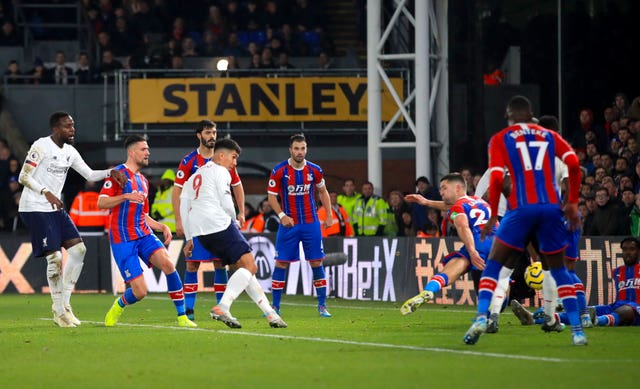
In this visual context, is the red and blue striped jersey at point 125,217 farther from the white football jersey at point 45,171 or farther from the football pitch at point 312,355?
the football pitch at point 312,355

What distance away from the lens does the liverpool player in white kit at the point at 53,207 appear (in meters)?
14.1

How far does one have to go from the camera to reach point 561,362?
32.6ft

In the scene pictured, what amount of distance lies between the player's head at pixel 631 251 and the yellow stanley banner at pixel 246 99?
13807mm

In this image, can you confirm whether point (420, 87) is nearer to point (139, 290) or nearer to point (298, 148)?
point (298, 148)

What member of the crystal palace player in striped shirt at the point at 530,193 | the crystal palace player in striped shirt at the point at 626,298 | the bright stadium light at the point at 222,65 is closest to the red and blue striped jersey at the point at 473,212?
the crystal palace player in striped shirt at the point at 626,298

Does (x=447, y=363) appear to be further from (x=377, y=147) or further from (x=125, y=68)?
(x=125, y=68)

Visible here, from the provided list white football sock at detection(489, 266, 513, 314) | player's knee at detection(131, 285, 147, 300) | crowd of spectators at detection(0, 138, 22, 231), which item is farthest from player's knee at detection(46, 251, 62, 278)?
crowd of spectators at detection(0, 138, 22, 231)

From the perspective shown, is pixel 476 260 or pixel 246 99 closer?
pixel 476 260

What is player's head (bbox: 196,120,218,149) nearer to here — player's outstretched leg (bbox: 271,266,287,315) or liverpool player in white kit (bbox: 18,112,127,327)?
liverpool player in white kit (bbox: 18,112,127,327)

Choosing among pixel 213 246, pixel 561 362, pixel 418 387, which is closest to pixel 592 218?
pixel 213 246

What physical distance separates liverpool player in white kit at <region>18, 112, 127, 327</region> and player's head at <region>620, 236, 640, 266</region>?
222 inches

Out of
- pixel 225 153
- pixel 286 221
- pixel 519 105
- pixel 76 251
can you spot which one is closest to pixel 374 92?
pixel 286 221

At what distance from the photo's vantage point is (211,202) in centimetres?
1346

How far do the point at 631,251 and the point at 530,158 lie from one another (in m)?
4.29
